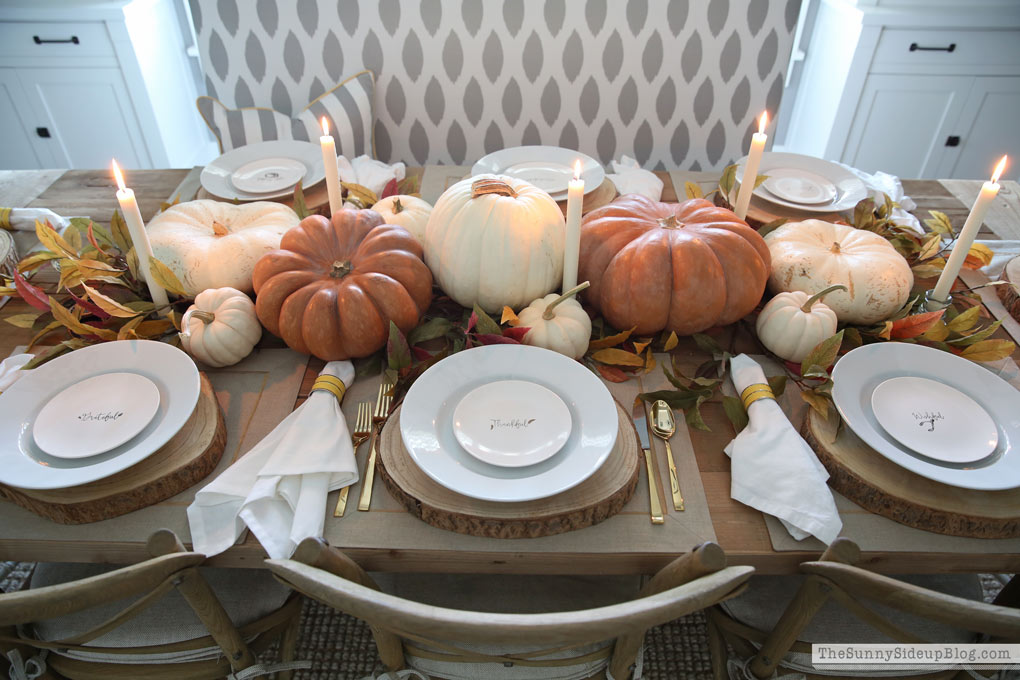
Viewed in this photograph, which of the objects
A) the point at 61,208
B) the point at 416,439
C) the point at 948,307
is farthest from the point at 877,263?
the point at 61,208

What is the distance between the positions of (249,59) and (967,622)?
219cm

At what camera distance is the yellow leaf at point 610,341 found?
1.01 m

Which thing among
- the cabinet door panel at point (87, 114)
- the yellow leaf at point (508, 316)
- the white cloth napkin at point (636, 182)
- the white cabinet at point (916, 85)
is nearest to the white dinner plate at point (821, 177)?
the white cloth napkin at point (636, 182)

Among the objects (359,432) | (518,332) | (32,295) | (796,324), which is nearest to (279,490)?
(359,432)

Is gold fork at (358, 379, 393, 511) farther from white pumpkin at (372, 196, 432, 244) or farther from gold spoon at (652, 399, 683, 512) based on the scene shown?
gold spoon at (652, 399, 683, 512)

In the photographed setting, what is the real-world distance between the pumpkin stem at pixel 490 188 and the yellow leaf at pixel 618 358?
0.96ft

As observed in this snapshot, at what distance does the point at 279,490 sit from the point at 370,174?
901 millimetres

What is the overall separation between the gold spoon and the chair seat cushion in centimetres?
64

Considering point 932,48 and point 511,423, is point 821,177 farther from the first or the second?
point 932,48

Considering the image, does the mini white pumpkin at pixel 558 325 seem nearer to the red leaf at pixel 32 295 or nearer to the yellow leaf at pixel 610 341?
the yellow leaf at pixel 610 341

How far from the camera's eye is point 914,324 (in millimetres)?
1018

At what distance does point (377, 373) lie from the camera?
3.30ft

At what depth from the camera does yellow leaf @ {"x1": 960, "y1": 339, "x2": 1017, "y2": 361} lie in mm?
978

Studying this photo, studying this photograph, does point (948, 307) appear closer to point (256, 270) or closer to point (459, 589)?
point (459, 589)
